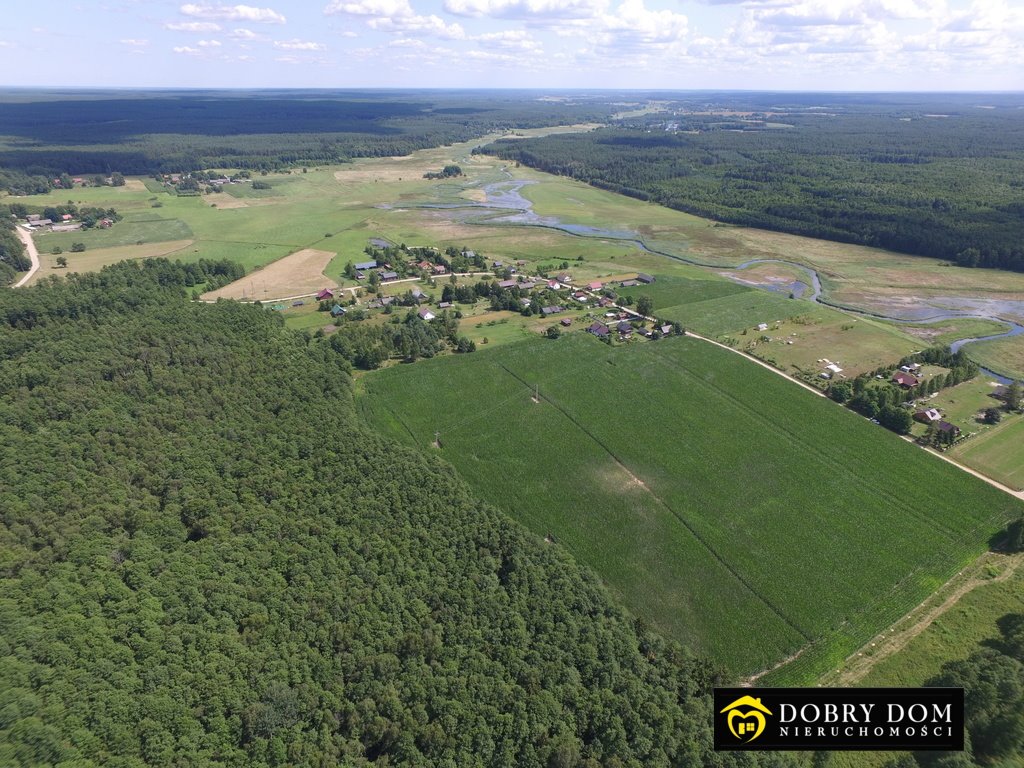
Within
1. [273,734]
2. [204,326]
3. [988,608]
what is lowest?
[988,608]

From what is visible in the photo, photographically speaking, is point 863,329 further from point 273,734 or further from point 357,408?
point 273,734

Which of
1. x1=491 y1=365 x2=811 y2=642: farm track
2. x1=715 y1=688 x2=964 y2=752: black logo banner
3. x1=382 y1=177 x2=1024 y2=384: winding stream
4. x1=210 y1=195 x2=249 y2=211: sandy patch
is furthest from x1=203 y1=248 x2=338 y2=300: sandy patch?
x1=715 y1=688 x2=964 y2=752: black logo banner

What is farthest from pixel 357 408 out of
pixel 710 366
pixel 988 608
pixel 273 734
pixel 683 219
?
pixel 683 219

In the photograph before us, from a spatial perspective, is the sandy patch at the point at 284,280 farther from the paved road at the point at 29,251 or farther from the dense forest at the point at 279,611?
the dense forest at the point at 279,611

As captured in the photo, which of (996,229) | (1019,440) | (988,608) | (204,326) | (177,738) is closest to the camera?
(177,738)

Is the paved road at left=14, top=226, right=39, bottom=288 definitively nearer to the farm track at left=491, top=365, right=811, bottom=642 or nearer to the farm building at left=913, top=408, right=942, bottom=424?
the farm track at left=491, top=365, right=811, bottom=642

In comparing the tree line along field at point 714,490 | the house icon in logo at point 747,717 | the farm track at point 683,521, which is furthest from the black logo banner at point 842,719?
the farm track at point 683,521

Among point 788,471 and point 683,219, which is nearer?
point 788,471
